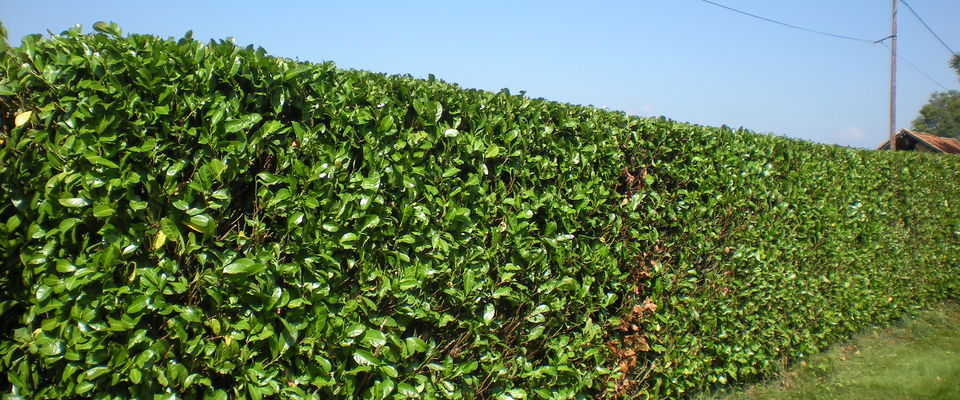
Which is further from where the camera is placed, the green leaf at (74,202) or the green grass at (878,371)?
the green grass at (878,371)

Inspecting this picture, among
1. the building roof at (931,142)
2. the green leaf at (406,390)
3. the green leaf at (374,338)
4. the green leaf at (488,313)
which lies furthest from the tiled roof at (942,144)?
the green leaf at (374,338)

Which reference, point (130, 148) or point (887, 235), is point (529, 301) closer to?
point (130, 148)

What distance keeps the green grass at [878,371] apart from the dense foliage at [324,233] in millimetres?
1805

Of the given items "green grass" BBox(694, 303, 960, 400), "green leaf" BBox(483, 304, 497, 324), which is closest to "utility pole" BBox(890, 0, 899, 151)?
"green grass" BBox(694, 303, 960, 400)

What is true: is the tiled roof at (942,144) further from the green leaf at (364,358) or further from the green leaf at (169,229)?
the green leaf at (169,229)

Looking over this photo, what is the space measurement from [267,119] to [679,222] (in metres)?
3.51

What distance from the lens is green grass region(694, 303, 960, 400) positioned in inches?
244

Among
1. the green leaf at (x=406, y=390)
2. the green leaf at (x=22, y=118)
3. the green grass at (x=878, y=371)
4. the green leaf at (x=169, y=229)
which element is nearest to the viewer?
the green leaf at (x=22, y=118)

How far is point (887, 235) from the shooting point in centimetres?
880

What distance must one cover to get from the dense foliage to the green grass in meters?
1.81

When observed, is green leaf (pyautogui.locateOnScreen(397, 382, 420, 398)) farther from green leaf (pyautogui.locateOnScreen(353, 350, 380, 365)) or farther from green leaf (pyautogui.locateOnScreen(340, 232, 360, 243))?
green leaf (pyautogui.locateOnScreen(340, 232, 360, 243))

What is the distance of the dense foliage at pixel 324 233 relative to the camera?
233 cm

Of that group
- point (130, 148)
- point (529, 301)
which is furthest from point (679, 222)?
point (130, 148)

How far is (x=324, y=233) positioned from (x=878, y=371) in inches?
280
